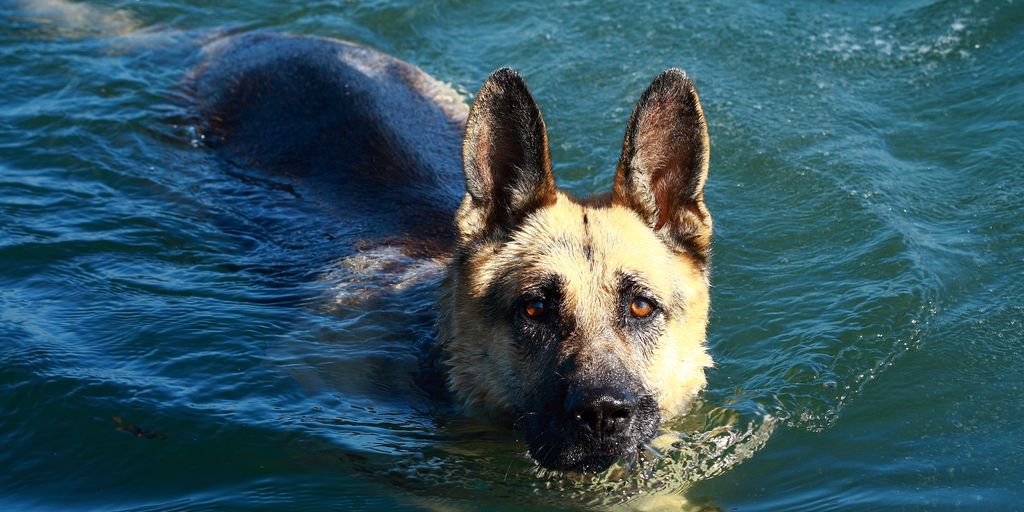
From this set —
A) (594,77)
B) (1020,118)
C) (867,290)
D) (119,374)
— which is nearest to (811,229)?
(867,290)

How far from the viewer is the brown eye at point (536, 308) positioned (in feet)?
15.9

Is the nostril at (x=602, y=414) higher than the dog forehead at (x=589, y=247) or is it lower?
lower

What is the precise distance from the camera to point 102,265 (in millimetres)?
6961

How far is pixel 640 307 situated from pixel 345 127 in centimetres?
313

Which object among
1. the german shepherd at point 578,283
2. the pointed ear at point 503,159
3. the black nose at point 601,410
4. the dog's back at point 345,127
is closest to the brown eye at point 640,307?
the german shepherd at point 578,283

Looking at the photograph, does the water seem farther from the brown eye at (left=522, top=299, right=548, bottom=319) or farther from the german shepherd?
the brown eye at (left=522, top=299, right=548, bottom=319)

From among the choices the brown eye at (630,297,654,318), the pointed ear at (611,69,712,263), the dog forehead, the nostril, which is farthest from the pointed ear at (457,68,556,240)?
the nostril

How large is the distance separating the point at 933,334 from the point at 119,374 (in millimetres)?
4439

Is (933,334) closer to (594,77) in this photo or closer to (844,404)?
(844,404)

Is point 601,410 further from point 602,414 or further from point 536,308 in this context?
point 536,308

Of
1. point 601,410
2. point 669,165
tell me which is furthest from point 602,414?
point 669,165

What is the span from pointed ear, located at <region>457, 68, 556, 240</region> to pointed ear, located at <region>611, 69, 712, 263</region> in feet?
1.29

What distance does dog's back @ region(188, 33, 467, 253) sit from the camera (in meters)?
6.89

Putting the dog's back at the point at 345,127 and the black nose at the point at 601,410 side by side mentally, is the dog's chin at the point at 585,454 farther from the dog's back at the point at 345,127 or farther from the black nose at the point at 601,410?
the dog's back at the point at 345,127
